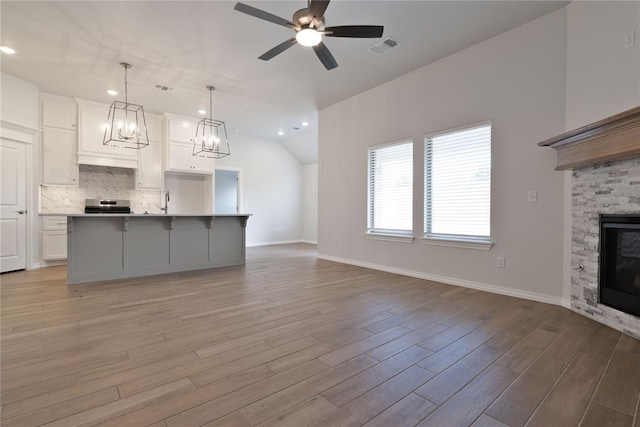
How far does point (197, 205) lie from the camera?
7.65 m

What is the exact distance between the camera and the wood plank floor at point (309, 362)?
1.50 m

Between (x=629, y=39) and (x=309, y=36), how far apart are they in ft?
9.16

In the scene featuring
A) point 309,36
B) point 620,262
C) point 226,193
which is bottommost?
point 620,262

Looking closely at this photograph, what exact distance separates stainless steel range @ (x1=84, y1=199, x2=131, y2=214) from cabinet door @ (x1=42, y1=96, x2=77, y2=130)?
1.46 meters

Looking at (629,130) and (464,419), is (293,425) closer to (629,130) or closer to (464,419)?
(464,419)

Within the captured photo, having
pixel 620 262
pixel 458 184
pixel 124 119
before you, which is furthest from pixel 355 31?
pixel 124 119

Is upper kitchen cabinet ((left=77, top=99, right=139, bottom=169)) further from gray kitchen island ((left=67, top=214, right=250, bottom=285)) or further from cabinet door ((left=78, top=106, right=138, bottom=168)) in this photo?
gray kitchen island ((left=67, top=214, right=250, bottom=285))

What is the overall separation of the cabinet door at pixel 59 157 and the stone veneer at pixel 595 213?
7.91m

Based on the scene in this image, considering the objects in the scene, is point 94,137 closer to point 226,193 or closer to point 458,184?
point 226,193

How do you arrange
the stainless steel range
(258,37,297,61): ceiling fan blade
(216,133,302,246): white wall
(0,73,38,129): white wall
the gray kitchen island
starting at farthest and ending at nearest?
(216,133,302,246): white wall, the stainless steel range, (0,73,38,129): white wall, the gray kitchen island, (258,37,297,61): ceiling fan blade

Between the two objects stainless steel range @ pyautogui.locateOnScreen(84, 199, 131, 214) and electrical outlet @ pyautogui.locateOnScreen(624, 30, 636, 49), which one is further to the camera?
stainless steel range @ pyautogui.locateOnScreen(84, 199, 131, 214)

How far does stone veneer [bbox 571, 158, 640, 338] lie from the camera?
2482 millimetres

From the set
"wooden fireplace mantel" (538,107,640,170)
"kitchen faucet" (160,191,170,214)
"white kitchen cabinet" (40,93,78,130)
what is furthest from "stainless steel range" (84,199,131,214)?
"wooden fireplace mantel" (538,107,640,170)

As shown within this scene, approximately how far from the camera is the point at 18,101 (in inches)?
191
